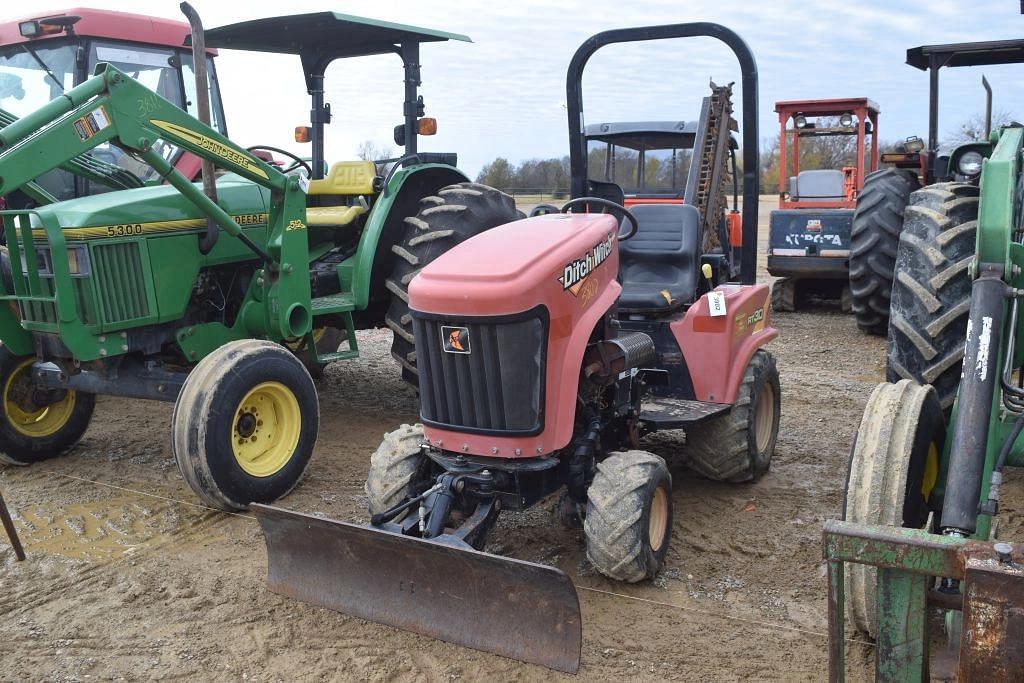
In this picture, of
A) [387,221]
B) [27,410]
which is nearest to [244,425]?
[27,410]

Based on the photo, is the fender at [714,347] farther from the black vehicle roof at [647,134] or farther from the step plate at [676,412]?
the black vehicle roof at [647,134]

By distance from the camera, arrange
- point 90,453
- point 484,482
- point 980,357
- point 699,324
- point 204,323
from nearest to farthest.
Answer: point 980,357
point 484,482
point 699,324
point 204,323
point 90,453

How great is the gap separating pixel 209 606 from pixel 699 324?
247 centimetres

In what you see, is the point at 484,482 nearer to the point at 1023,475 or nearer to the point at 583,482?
the point at 583,482

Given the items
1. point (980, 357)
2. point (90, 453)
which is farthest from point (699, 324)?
point (90, 453)

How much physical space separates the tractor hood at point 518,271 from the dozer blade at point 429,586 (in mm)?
834

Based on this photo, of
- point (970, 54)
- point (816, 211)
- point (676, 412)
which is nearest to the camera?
point (676, 412)

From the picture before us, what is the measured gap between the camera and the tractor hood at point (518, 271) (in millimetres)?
3244

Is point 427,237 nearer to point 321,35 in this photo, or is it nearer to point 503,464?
point 321,35

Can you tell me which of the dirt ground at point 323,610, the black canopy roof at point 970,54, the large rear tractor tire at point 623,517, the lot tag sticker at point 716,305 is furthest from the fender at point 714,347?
the black canopy roof at point 970,54

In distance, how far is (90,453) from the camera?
5621 mm

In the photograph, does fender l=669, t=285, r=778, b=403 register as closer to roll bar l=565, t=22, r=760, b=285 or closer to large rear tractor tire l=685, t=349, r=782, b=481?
large rear tractor tire l=685, t=349, r=782, b=481

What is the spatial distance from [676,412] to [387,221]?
2.46m

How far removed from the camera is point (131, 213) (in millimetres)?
4758
